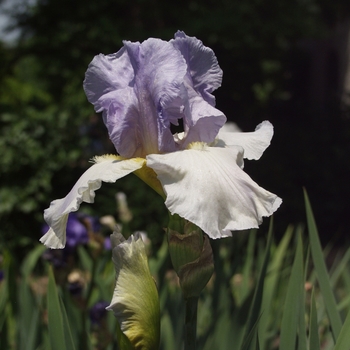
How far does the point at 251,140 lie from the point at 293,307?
32 cm

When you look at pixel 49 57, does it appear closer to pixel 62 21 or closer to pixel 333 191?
pixel 62 21

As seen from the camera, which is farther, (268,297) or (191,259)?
(268,297)

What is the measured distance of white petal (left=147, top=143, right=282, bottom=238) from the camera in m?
0.66

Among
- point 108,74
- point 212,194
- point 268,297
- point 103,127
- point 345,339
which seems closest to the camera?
point 212,194

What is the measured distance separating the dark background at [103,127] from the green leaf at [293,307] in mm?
3068

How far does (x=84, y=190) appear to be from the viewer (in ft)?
2.40

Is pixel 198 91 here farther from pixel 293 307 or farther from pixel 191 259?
pixel 293 307

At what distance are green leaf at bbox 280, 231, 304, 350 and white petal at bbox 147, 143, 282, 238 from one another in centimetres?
26

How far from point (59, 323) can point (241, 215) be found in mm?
418

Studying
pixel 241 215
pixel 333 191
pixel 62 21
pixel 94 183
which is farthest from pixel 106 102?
pixel 62 21

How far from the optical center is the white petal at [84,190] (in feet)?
2.40

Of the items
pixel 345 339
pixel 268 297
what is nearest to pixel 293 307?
pixel 345 339

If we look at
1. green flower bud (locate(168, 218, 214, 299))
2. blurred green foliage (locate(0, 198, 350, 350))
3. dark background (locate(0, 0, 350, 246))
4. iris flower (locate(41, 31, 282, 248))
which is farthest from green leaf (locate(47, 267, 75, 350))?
dark background (locate(0, 0, 350, 246))

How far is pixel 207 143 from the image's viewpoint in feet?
2.71
